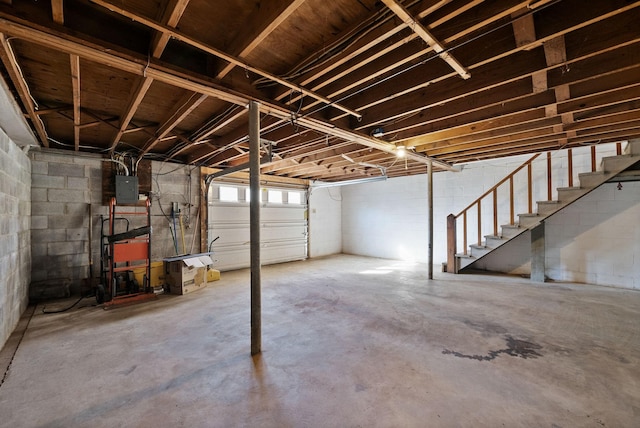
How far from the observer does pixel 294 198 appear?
779 centimetres

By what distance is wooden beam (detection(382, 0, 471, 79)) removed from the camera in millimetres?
1568

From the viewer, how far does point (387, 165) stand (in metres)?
6.15

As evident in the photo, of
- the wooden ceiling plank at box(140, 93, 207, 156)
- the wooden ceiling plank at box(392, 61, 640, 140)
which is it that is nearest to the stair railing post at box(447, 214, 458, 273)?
the wooden ceiling plank at box(392, 61, 640, 140)

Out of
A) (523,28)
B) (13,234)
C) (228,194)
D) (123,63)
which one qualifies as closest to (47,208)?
(13,234)

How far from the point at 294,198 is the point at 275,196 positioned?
2.12 feet

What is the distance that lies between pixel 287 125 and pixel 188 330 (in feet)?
9.55

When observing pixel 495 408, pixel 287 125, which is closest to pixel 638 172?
pixel 495 408

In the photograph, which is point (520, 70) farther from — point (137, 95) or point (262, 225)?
point (262, 225)

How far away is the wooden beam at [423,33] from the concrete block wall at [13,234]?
153 inches

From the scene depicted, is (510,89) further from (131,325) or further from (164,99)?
(131,325)

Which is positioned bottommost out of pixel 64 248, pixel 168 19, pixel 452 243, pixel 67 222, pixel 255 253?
pixel 452 243

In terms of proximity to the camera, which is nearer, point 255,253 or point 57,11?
point 57,11

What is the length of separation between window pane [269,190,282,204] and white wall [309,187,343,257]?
1.07 m

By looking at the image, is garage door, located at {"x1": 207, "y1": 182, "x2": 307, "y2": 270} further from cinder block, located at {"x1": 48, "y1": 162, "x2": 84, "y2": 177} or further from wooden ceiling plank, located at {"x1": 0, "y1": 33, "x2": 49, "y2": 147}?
wooden ceiling plank, located at {"x1": 0, "y1": 33, "x2": 49, "y2": 147}
